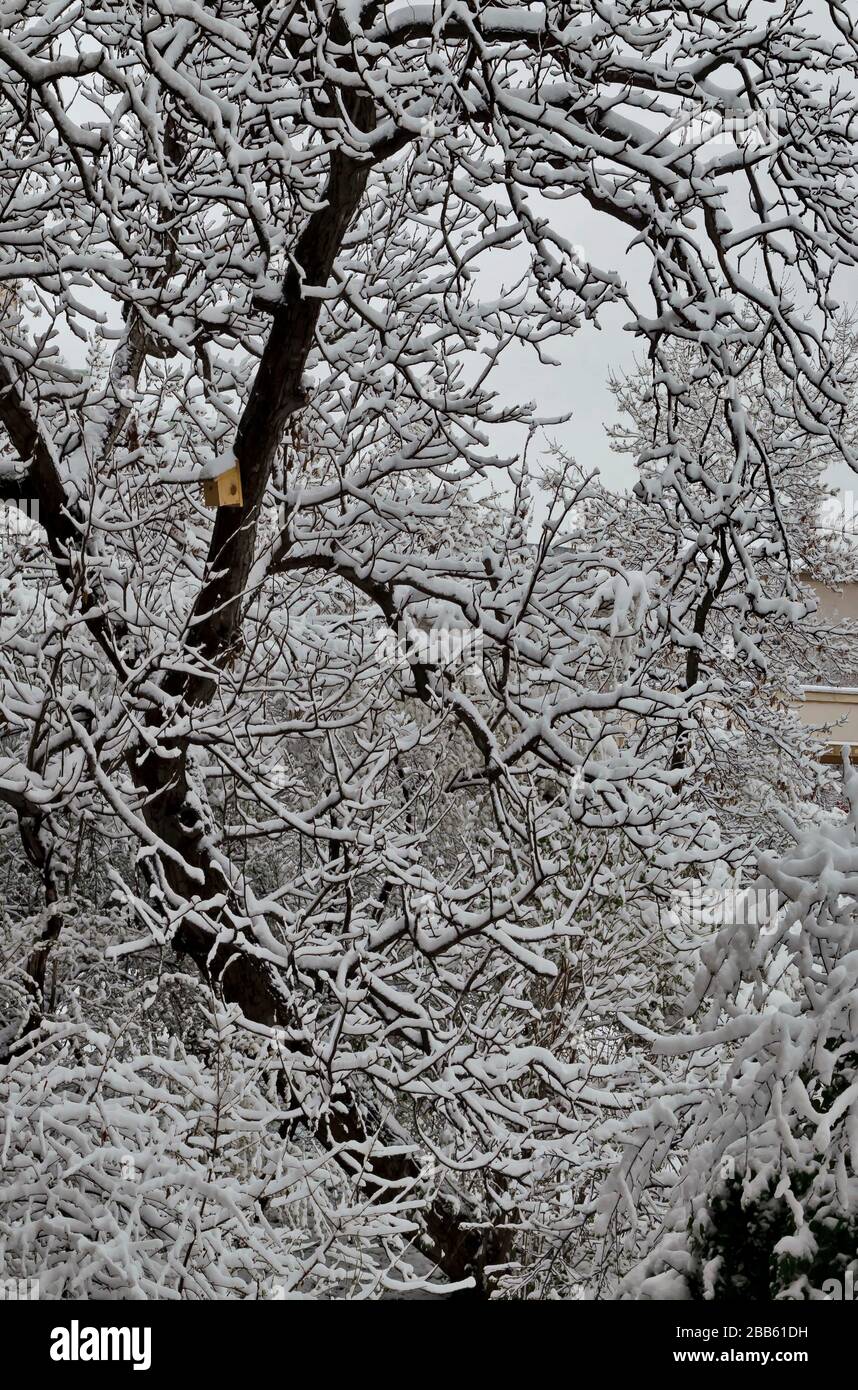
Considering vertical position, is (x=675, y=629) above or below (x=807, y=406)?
below

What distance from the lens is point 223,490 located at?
456 centimetres

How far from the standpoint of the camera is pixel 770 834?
9188 mm

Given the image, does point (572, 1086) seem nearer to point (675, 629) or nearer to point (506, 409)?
point (675, 629)

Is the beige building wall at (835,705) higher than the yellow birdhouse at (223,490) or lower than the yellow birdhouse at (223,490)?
higher

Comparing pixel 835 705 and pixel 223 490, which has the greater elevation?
pixel 835 705

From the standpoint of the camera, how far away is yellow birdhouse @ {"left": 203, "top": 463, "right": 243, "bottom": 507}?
4.52 m

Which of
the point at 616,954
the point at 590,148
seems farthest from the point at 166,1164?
the point at 590,148

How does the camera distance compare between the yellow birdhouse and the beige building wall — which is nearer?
the yellow birdhouse

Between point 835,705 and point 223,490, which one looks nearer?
→ point 223,490

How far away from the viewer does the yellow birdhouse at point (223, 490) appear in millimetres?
4520

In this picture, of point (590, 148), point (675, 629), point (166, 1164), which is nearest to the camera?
point (166, 1164)

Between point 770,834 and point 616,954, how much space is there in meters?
4.47

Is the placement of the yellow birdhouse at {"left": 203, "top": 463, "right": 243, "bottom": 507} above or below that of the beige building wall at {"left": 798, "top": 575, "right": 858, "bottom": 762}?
Answer: below

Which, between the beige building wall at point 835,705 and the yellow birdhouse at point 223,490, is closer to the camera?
the yellow birdhouse at point 223,490
